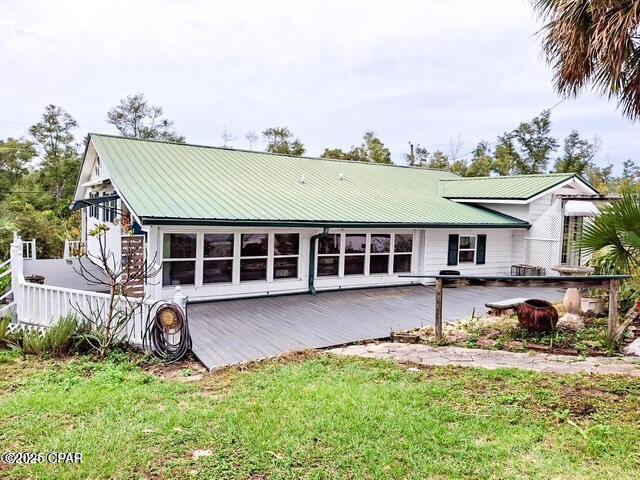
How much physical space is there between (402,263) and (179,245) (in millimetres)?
6930

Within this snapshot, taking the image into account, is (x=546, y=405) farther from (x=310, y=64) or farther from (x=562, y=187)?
(x=310, y=64)

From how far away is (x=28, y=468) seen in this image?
339cm

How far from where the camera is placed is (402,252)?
46.0ft

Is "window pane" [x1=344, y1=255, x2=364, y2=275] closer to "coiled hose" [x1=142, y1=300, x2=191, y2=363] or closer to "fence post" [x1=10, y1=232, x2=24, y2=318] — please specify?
"coiled hose" [x1=142, y1=300, x2=191, y2=363]

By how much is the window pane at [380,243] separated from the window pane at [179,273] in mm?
5443

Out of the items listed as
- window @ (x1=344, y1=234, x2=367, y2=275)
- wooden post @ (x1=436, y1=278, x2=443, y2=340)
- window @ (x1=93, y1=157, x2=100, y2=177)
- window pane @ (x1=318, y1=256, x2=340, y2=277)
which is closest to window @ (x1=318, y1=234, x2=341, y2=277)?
window pane @ (x1=318, y1=256, x2=340, y2=277)

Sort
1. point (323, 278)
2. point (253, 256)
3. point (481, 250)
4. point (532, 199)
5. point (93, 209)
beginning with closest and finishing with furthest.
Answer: point (253, 256)
point (323, 278)
point (532, 199)
point (481, 250)
point (93, 209)

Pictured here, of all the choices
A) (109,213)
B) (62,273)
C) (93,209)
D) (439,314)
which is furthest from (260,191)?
(93,209)

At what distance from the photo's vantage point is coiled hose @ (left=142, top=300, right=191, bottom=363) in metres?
6.79

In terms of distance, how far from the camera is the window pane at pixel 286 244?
11953 mm

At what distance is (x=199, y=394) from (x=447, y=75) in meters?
25.0

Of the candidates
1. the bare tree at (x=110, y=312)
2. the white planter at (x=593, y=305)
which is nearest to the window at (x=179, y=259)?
the bare tree at (x=110, y=312)

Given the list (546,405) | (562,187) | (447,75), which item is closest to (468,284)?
(546,405)

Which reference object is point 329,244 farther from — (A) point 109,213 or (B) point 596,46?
(B) point 596,46
